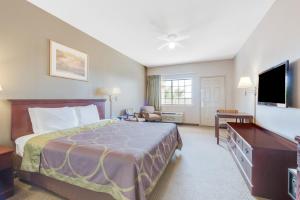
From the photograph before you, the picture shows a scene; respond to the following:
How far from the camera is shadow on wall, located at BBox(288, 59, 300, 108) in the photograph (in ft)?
6.16

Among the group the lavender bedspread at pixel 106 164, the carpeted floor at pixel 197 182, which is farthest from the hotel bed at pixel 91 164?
the carpeted floor at pixel 197 182

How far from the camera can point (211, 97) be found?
6148 millimetres

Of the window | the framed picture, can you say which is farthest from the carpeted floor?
the window

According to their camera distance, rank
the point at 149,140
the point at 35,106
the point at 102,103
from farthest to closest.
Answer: the point at 102,103 < the point at 35,106 < the point at 149,140

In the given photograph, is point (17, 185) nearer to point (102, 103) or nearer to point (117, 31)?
point (102, 103)

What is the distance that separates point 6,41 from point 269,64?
4.28 m

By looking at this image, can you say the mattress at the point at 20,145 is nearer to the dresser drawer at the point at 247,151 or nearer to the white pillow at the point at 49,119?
the white pillow at the point at 49,119

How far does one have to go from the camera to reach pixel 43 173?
6.00 feet

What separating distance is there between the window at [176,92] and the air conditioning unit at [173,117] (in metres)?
0.56

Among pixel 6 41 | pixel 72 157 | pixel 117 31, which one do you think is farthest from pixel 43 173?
pixel 117 31

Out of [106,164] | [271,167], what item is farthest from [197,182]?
[106,164]

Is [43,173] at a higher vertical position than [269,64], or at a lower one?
lower

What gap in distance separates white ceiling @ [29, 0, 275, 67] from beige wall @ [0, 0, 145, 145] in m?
0.24

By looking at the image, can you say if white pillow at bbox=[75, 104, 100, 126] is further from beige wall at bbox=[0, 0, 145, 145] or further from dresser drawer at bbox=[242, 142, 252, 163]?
dresser drawer at bbox=[242, 142, 252, 163]
